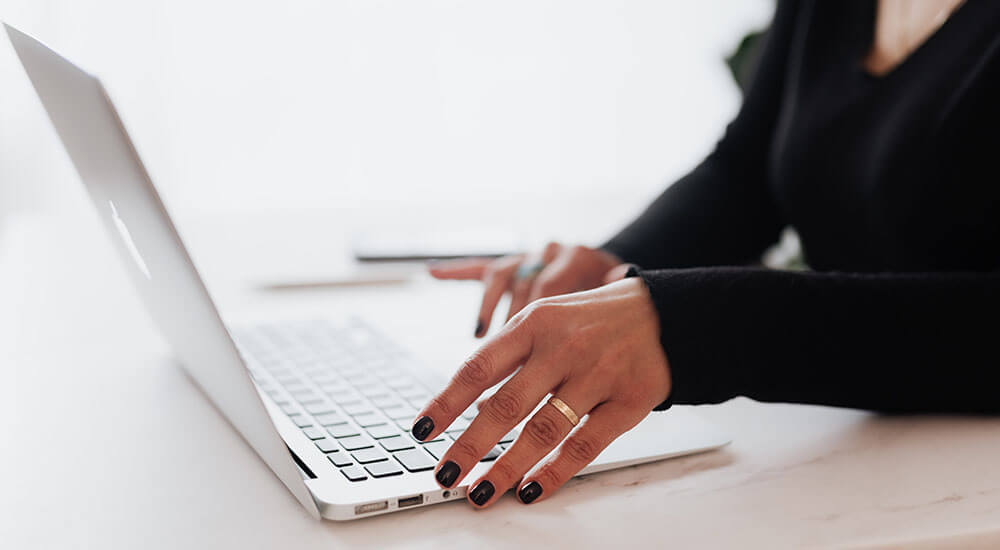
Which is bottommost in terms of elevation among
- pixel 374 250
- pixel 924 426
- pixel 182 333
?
pixel 924 426

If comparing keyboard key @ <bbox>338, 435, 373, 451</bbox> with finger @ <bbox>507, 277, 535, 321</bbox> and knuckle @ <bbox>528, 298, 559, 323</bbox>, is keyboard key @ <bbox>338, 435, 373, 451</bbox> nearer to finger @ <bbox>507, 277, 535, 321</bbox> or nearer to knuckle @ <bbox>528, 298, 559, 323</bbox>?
knuckle @ <bbox>528, 298, 559, 323</bbox>

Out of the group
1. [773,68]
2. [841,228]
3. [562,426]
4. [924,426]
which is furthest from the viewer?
[773,68]

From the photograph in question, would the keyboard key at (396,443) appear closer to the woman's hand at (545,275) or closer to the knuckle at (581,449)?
the knuckle at (581,449)

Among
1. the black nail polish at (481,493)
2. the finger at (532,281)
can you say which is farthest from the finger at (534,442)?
the finger at (532,281)

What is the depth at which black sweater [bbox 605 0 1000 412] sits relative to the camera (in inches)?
21.5

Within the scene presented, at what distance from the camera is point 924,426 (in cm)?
58

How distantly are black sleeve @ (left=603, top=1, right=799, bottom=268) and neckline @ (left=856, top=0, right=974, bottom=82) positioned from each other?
0.12 m

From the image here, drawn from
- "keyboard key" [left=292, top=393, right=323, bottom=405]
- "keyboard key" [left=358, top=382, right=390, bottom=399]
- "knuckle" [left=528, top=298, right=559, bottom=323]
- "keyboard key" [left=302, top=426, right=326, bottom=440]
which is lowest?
"keyboard key" [left=358, top=382, right=390, bottom=399]

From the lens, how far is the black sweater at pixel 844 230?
55 centimetres

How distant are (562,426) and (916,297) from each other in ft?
0.89

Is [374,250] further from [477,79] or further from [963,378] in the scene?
[477,79]

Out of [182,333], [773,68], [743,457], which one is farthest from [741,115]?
[182,333]

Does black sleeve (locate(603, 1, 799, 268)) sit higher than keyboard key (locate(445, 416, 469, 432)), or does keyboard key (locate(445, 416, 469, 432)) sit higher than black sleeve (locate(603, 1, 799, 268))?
keyboard key (locate(445, 416, 469, 432))

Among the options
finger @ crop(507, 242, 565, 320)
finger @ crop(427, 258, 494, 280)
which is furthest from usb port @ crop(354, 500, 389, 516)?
finger @ crop(427, 258, 494, 280)
